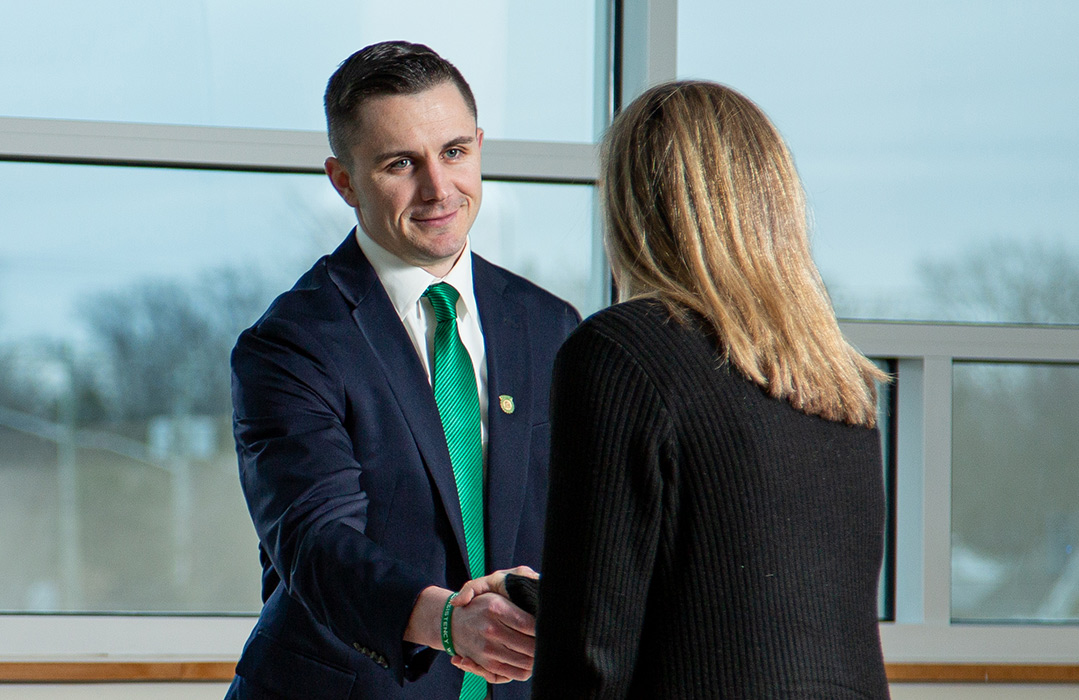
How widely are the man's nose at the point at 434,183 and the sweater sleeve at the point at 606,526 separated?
66cm

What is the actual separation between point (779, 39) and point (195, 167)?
157cm

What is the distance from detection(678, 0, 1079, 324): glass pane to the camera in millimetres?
2762

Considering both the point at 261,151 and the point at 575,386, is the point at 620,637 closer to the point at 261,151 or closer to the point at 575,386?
the point at 575,386

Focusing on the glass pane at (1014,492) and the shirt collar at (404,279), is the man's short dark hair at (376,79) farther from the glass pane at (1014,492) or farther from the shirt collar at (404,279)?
the glass pane at (1014,492)

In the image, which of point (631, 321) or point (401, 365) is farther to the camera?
point (401, 365)

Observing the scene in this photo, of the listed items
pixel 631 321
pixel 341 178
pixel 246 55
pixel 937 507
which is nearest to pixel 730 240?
pixel 631 321

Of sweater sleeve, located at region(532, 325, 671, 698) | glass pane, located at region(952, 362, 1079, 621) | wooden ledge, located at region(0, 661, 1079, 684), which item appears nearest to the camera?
sweater sleeve, located at region(532, 325, 671, 698)

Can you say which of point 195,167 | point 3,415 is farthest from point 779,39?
point 3,415

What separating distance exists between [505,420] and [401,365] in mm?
170

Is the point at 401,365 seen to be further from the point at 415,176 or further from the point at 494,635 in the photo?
the point at 494,635

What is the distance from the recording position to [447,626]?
1304 mm

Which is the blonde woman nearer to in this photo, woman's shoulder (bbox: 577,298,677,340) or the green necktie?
woman's shoulder (bbox: 577,298,677,340)

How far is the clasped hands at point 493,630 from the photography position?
125 centimetres

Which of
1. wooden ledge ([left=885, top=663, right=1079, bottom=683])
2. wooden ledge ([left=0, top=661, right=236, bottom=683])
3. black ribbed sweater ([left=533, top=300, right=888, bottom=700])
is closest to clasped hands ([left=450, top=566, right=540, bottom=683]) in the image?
black ribbed sweater ([left=533, top=300, right=888, bottom=700])
